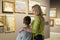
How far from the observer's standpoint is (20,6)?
5941 millimetres

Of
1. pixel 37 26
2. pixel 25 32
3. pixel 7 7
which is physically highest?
pixel 7 7

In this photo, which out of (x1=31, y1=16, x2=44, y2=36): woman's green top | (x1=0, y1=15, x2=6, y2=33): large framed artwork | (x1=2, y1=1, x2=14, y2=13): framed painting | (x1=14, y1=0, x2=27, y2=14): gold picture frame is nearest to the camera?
(x1=31, y1=16, x2=44, y2=36): woman's green top

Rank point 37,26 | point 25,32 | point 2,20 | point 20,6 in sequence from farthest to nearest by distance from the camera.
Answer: point 20,6
point 2,20
point 37,26
point 25,32

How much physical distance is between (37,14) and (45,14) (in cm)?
372

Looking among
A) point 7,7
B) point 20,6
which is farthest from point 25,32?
point 20,6

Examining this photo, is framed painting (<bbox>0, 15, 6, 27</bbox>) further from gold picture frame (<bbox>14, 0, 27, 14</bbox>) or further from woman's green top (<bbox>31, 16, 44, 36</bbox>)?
woman's green top (<bbox>31, 16, 44, 36</bbox>)

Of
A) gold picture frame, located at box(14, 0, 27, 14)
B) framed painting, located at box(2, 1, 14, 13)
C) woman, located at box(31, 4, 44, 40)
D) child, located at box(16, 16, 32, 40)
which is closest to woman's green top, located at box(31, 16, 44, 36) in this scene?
woman, located at box(31, 4, 44, 40)

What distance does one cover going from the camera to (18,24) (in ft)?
19.3

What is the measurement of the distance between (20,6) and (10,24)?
2.86ft

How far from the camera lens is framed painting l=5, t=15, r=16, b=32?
5337mm

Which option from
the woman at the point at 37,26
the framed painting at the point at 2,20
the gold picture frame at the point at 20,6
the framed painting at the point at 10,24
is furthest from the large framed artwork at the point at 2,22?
the woman at the point at 37,26

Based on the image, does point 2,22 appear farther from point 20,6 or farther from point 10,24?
point 20,6

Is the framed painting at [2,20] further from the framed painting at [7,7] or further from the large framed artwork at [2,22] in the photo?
the framed painting at [7,7]

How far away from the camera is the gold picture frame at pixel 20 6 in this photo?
5.77 meters
